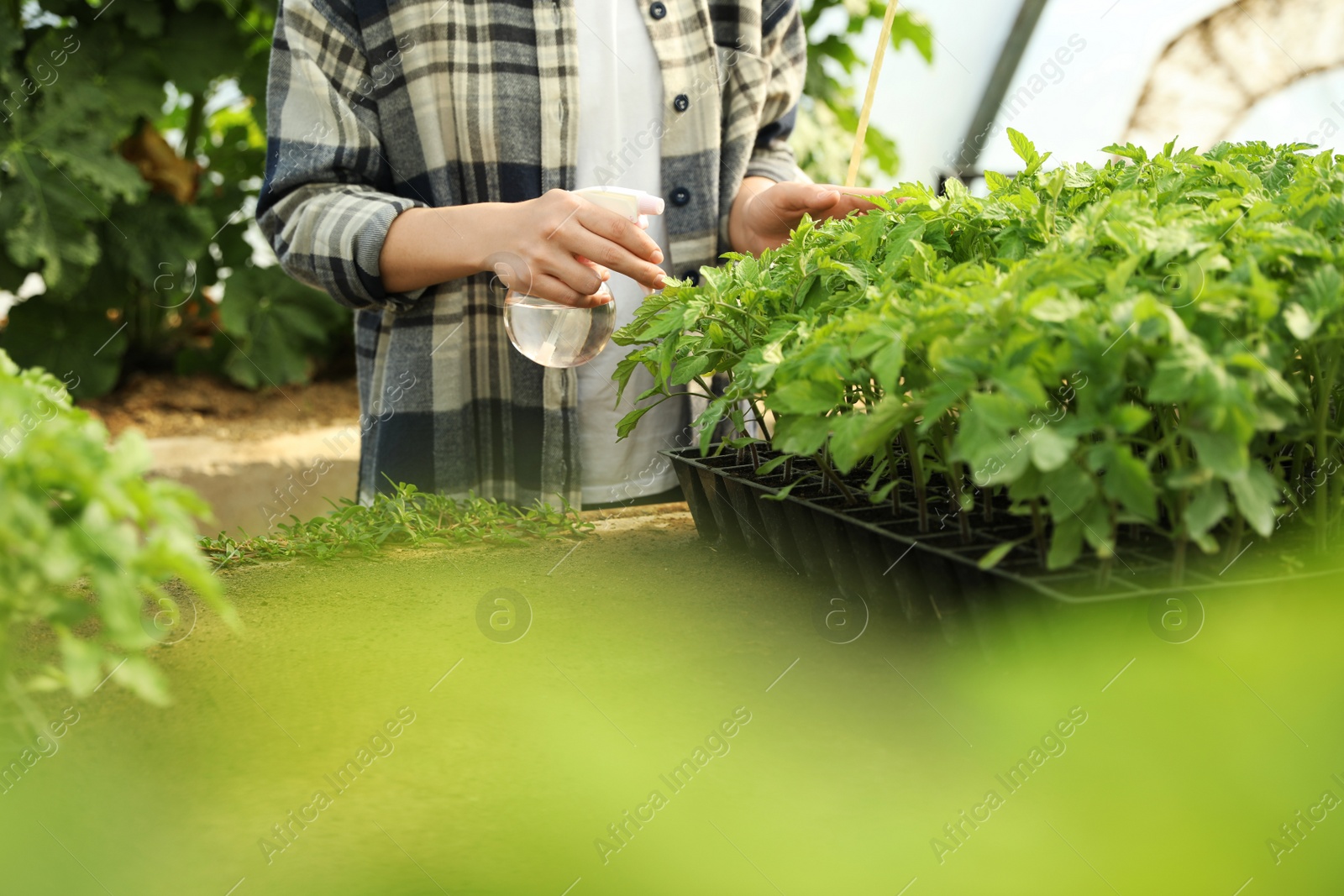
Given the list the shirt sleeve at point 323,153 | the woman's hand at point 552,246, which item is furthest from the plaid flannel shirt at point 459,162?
the woman's hand at point 552,246

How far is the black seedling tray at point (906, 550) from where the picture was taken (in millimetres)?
634

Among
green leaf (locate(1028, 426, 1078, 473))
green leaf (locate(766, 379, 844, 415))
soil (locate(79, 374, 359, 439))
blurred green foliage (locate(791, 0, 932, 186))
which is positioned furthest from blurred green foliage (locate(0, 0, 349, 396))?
green leaf (locate(1028, 426, 1078, 473))

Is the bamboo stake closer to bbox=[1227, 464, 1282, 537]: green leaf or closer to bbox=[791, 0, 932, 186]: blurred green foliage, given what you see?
bbox=[1227, 464, 1282, 537]: green leaf

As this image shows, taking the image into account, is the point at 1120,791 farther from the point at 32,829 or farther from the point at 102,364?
the point at 102,364

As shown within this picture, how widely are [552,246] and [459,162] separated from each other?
0.48 meters

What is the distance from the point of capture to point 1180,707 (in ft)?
2.05

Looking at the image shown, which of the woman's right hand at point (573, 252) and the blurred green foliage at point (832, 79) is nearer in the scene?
the woman's right hand at point (573, 252)

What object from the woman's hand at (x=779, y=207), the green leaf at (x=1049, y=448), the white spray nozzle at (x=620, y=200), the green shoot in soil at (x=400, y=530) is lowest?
the green shoot in soil at (x=400, y=530)

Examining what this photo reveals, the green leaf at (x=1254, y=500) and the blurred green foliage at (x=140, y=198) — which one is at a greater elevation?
the green leaf at (x=1254, y=500)

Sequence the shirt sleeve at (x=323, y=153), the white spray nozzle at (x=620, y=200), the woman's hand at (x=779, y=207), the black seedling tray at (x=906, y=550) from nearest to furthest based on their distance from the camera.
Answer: the black seedling tray at (x=906, y=550)
the white spray nozzle at (x=620, y=200)
the woman's hand at (x=779, y=207)
the shirt sleeve at (x=323, y=153)

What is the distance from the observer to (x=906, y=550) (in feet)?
2.42

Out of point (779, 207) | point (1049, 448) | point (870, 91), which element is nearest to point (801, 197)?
point (779, 207)

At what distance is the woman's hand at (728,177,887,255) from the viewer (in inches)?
46.6

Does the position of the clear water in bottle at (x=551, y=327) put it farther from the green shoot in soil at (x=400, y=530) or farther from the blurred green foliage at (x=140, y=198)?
the blurred green foliage at (x=140, y=198)
